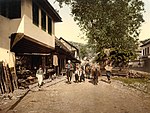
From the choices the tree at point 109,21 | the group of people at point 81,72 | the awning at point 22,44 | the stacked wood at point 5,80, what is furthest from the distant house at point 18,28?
the tree at point 109,21

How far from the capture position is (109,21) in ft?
114

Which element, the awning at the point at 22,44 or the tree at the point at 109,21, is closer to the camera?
the awning at the point at 22,44

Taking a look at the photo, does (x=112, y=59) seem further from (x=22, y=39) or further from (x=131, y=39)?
(x=22, y=39)

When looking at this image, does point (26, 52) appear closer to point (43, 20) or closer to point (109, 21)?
point (43, 20)

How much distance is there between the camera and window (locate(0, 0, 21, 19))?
15836mm

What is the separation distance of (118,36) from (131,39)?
3199mm

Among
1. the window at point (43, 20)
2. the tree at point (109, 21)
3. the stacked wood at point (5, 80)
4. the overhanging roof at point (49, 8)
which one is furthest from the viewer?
the tree at point (109, 21)

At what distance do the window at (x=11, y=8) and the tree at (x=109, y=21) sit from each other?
62.6 feet

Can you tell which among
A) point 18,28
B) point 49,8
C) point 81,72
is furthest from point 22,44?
point 81,72

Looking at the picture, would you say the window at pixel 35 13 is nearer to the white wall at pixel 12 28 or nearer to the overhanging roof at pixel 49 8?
the overhanging roof at pixel 49 8

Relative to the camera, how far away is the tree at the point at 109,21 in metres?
34.9

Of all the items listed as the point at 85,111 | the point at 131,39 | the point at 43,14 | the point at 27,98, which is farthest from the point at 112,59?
the point at 85,111

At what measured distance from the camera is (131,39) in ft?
125

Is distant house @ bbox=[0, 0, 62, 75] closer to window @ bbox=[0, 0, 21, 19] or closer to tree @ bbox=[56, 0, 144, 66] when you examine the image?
window @ bbox=[0, 0, 21, 19]
